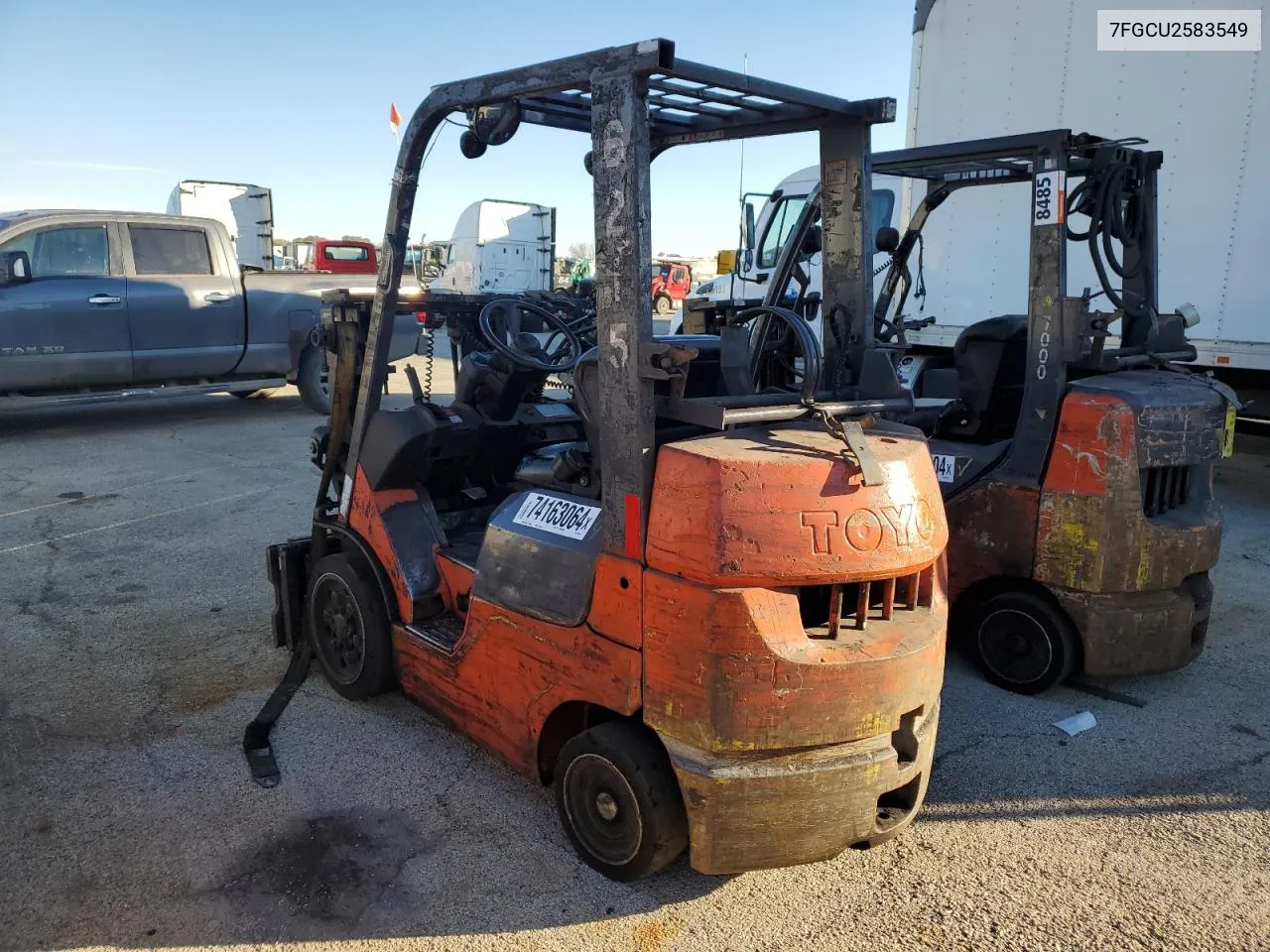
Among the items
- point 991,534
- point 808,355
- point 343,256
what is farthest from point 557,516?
point 343,256

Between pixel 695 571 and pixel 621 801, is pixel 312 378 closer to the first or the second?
pixel 621 801

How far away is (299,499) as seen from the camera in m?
7.44

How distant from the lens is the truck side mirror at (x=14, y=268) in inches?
352

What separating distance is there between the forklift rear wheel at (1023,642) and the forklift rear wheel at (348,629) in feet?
8.79

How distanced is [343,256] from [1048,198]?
64.3ft

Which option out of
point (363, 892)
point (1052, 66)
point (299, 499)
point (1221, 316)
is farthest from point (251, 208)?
point (363, 892)

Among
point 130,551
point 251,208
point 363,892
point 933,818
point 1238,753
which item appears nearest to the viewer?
point 363,892

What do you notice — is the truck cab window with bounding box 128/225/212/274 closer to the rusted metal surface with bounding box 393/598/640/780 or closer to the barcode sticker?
the rusted metal surface with bounding box 393/598/640/780

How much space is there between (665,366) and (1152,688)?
3.13 metres

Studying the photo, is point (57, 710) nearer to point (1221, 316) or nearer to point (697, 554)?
point (697, 554)

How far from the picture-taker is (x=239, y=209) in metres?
17.8

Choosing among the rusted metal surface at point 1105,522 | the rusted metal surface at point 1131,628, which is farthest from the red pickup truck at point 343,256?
the rusted metal surface at point 1131,628

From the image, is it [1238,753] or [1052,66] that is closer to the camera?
[1238,753]

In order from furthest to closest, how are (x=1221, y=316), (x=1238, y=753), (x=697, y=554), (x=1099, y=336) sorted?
(x=1221, y=316) < (x=1099, y=336) < (x=1238, y=753) < (x=697, y=554)
